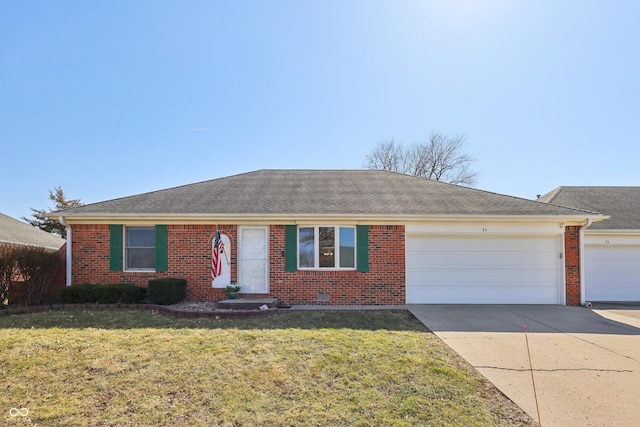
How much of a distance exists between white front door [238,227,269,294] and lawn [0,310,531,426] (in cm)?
285

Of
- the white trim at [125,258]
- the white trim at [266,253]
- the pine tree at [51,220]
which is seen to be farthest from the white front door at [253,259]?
Answer: the pine tree at [51,220]

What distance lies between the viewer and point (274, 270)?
9.66 meters

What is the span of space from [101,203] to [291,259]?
240 inches

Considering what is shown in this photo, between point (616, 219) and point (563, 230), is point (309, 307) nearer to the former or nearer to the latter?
point (563, 230)

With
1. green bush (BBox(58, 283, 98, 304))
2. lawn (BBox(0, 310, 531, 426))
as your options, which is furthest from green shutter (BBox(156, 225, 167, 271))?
lawn (BBox(0, 310, 531, 426))

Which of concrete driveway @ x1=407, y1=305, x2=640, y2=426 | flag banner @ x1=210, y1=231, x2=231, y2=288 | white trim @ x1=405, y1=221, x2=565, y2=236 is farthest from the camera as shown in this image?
white trim @ x1=405, y1=221, x2=565, y2=236

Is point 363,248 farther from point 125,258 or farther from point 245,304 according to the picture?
point 125,258

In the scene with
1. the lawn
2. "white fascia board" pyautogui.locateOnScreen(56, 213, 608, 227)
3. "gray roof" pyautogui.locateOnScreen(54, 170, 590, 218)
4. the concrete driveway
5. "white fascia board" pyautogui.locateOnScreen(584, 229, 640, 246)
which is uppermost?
"gray roof" pyautogui.locateOnScreen(54, 170, 590, 218)

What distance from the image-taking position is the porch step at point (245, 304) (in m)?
8.68

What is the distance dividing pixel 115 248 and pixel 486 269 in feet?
34.9

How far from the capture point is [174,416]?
11.6 ft

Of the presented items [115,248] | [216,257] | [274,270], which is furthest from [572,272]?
[115,248]

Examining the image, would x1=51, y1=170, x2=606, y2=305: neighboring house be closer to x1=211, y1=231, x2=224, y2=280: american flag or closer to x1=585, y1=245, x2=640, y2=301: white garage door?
x1=211, y1=231, x2=224, y2=280: american flag

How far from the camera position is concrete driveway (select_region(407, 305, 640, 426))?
3.84 meters
